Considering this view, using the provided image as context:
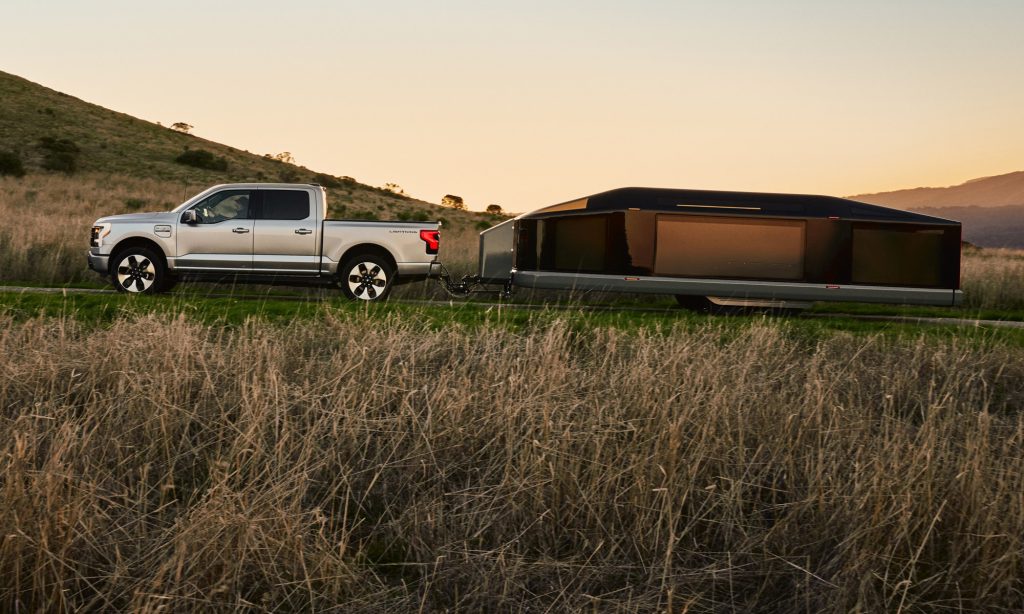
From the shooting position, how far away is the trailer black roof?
1587 centimetres

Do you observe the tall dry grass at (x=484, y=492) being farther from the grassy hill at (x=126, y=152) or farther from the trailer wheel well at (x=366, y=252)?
the grassy hill at (x=126, y=152)

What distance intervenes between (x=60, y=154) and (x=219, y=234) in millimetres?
47292

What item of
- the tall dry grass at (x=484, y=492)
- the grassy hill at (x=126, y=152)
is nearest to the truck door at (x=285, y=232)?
the tall dry grass at (x=484, y=492)

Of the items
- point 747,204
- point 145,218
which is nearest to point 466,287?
point 747,204

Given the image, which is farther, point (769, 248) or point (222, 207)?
point (769, 248)

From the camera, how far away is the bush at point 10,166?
158ft

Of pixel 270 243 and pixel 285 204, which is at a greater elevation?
pixel 285 204

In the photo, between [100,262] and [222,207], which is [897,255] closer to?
[222,207]

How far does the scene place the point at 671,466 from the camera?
5.50 metres

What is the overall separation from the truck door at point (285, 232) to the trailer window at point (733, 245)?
6.39m

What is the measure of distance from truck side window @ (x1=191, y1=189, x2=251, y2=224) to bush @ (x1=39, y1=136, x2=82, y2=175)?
143 feet

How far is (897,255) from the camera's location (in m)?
15.8

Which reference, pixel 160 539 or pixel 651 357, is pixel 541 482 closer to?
pixel 160 539

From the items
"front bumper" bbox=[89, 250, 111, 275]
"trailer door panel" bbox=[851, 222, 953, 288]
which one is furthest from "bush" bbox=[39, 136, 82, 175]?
"trailer door panel" bbox=[851, 222, 953, 288]
